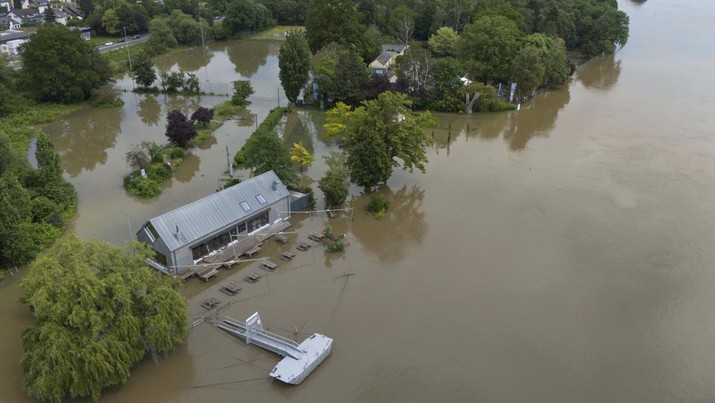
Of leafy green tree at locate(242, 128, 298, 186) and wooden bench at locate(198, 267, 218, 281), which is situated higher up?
leafy green tree at locate(242, 128, 298, 186)

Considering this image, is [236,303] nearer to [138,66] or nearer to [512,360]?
[512,360]

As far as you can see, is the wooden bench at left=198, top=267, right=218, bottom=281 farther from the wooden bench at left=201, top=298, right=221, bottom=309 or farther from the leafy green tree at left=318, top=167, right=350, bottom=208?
the leafy green tree at left=318, top=167, right=350, bottom=208

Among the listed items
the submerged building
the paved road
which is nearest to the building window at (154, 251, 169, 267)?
the submerged building

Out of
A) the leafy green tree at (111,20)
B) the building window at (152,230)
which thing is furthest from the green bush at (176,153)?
the leafy green tree at (111,20)

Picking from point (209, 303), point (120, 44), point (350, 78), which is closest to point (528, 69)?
point (350, 78)

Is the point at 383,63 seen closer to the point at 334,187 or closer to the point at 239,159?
the point at 239,159
